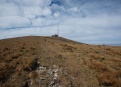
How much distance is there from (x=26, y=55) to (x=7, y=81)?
23.6 feet

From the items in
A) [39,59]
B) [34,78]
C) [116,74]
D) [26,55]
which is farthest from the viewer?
[26,55]

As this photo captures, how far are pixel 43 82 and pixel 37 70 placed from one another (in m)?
2.81

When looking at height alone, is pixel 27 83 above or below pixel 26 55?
below

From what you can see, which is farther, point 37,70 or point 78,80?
point 37,70

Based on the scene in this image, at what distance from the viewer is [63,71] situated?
16.5 metres

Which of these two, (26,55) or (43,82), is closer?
(43,82)

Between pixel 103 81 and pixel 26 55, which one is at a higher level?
pixel 26 55

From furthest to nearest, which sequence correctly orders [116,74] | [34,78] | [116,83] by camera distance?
1. [116,74]
2. [34,78]
3. [116,83]

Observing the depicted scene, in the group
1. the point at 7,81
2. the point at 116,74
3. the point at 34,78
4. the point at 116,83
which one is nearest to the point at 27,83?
the point at 34,78

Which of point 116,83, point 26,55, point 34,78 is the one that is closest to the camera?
point 116,83

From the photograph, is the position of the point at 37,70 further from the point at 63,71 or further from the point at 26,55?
the point at 26,55

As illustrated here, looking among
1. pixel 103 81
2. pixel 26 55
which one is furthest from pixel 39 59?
pixel 103 81

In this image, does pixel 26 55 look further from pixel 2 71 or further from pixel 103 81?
pixel 103 81

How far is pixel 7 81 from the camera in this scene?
579 inches
